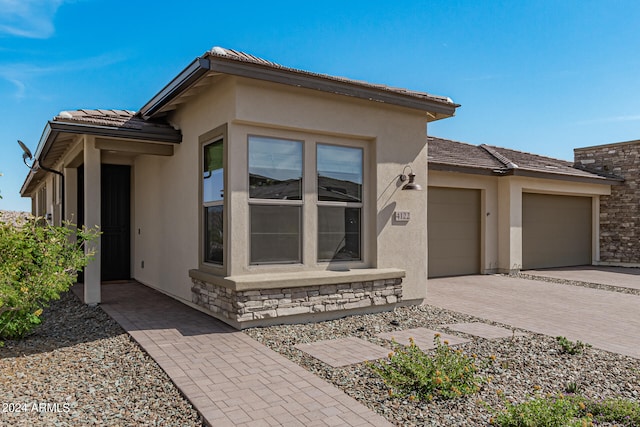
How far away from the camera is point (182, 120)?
770 cm

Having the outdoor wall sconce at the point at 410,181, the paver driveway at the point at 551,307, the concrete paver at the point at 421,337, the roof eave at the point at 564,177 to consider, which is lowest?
the paver driveway at the point at 551,307

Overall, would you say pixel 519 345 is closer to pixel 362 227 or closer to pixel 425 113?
pixel 362 227

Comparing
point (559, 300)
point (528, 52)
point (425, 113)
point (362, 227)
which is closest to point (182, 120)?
point (362, 227)

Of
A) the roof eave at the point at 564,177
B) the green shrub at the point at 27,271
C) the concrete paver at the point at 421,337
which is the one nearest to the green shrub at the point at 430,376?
the concrete paver at the point at 421,337

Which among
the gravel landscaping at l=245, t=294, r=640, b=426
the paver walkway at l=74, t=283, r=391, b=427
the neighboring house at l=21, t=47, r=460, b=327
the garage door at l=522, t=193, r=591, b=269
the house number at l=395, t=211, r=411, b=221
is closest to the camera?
the paver walkway at l=74, t=283, r=391, b=427

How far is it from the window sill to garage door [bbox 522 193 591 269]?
8.19 meters

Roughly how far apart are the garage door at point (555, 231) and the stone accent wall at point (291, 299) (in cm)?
817

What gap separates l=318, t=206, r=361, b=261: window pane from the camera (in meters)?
6.77

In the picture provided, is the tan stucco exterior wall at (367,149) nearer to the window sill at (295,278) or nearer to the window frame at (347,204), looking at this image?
the window frame at (347,204)

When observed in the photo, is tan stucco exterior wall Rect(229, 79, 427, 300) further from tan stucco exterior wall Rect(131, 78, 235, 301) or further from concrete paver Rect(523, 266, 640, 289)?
concrete paver Rect(523, 266, 640, 289)

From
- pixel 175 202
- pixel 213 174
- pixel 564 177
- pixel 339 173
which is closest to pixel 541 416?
pixel 339 173

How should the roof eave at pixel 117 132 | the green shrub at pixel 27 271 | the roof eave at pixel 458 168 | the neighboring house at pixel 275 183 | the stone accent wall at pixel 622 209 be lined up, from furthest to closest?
1. the stone accent wall at pixel 622 209
2. the roof eave at pixel 458 168
3. the roof eave at pixel 117 132
4. the neighboring house at pixel 275 183
5. the green shrub at pixel 27 271

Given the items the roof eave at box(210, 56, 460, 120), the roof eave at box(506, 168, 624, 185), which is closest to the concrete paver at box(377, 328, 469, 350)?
the roof eave at box(210, 56, 460, 120)

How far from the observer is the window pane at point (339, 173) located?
6.77m
